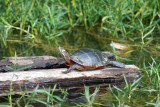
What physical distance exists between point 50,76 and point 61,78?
0.17 m

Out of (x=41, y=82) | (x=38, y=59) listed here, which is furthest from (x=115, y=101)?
(x=38, y=59)

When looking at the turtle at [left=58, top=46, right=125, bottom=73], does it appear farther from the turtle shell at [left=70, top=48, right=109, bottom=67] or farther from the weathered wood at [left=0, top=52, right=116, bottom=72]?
the weathered wood at [left=0, top=52, right=116, bottom=72]

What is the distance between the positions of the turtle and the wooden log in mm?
89

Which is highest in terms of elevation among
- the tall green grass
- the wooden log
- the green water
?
the tall green grass

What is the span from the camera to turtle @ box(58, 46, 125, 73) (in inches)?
177

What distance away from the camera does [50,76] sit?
4.22 m

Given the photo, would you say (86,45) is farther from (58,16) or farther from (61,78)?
(61,78)

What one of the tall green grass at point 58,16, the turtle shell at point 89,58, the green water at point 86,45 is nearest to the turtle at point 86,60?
the turtle shell at point 89,58

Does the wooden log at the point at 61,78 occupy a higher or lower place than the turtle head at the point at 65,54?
lower

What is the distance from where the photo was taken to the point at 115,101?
357cm

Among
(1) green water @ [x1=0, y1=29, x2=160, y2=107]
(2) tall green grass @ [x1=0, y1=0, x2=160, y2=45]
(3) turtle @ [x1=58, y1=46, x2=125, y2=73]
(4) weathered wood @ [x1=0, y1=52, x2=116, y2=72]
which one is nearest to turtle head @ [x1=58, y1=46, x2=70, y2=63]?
(3) turtle @ [x1=58, y1=46, x2=125, y2=73]

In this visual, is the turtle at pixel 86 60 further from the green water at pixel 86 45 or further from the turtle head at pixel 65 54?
the green water at pixel 86 45

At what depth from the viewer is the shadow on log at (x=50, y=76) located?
4.05m

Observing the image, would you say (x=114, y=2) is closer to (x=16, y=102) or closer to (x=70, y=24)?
(x=70, y=24)
